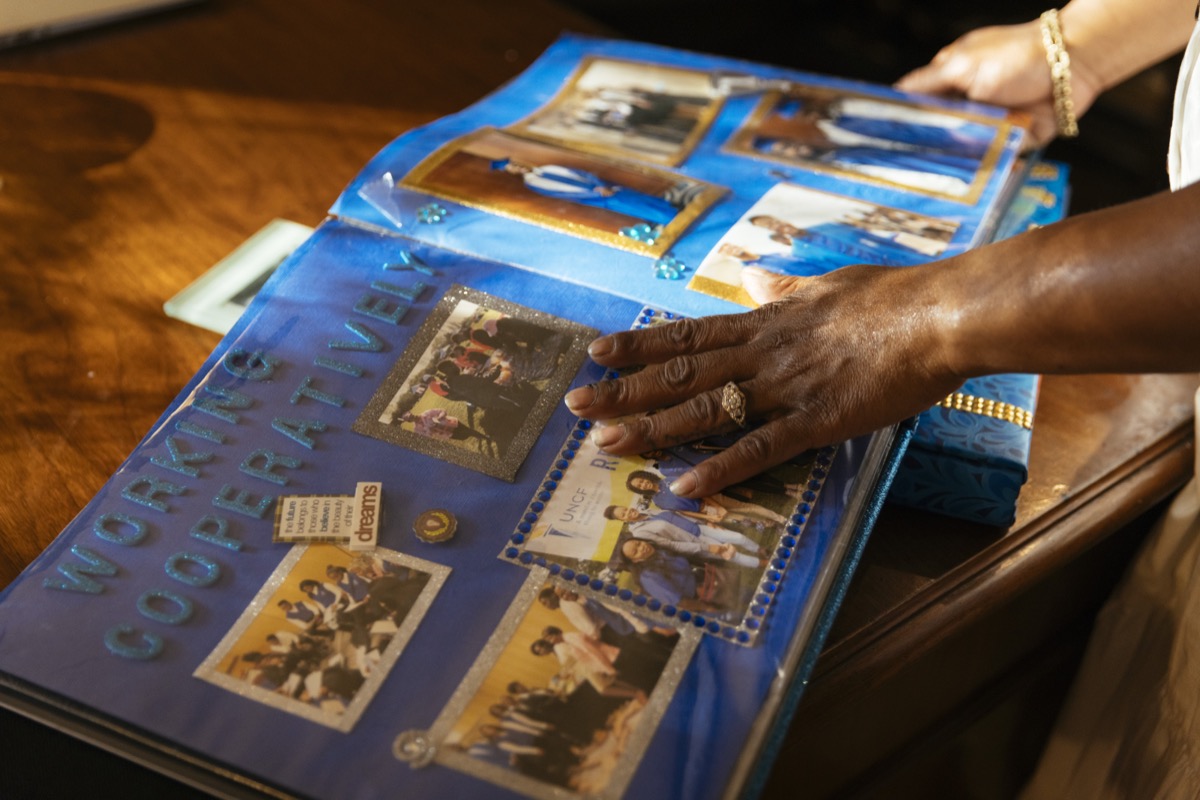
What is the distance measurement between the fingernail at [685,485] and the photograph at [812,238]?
0.79 ft

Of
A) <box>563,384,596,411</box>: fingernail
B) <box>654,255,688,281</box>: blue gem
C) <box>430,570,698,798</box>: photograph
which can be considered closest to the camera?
<box>430,570,698,798</box>: photograph

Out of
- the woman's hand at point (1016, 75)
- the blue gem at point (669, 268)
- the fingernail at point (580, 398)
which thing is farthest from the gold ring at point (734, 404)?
the woman's hand at point (1016, 75)

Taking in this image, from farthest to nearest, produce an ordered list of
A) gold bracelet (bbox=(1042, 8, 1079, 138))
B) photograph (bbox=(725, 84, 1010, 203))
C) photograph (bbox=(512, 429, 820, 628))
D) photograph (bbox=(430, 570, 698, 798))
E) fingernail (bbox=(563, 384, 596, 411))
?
gold bracelet (bbox=(1042, 8, 1079, 138))
photograph (bbox=(725, 84, 1010, 203))
fingernail (bbox=(563, 384, 596, 411))
photograph (bbox=(512, 429, 820, 628))
photograph (bbox=(430, 570, 698, 798))

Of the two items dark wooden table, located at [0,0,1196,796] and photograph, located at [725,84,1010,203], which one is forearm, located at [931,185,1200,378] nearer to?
dark wooden table, located at [0,0,1196,796]

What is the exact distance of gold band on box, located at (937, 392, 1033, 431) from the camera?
3.21ft

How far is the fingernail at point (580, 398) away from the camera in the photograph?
34.9 inches

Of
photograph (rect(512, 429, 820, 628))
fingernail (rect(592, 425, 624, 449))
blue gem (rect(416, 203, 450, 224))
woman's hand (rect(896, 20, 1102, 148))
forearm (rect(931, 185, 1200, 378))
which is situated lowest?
photograph (rect(512, 429, 820, 628))

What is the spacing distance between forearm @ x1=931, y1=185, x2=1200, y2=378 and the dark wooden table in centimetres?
21

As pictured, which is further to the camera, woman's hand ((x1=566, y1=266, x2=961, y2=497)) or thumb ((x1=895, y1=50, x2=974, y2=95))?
thumb ((x1=895, y1=50, x2=974, y2=95))

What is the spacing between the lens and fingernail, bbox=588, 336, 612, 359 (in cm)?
92

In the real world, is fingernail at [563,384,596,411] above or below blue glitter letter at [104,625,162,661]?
above

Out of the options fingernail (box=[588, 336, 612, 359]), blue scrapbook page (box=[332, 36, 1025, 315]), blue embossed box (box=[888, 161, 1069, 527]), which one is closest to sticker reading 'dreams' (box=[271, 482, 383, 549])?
fingernail (box=[588, 336, 612, 359])

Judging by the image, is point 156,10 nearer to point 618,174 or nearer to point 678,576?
point 618,174

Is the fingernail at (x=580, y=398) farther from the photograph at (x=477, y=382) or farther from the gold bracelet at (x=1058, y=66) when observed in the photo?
the gold bracelet at (x=1058, y=66)
